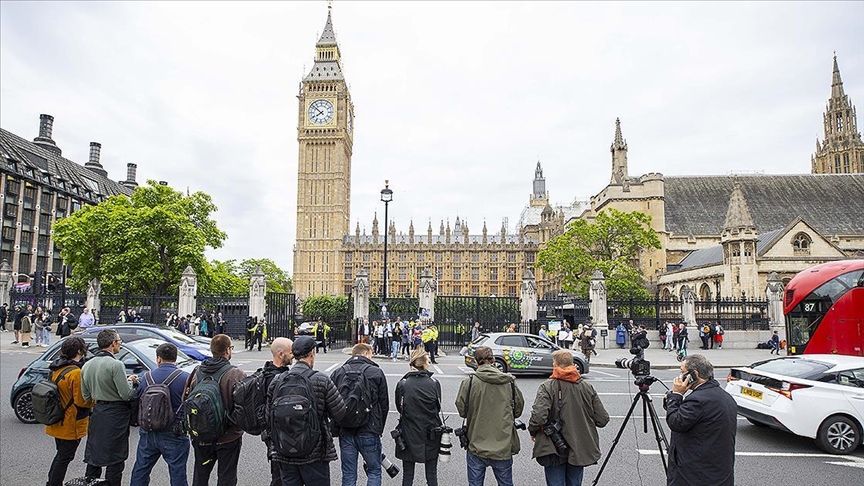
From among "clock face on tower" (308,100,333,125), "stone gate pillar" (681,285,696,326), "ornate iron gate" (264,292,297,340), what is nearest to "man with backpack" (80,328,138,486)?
"ornate iron gate" (264,292,297,340)

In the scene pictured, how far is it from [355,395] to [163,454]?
5.91 ft

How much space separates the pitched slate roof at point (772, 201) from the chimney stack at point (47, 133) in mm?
72048

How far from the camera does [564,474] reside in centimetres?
454

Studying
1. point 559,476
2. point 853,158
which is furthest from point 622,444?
point 853,158

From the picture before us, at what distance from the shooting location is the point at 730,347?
25.7 metres

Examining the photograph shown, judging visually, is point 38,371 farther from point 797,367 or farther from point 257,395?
point 797,367

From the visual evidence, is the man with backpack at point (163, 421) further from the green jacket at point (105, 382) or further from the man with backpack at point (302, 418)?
the man with backpack at point (302, 418)

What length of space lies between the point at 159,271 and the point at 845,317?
3363cm

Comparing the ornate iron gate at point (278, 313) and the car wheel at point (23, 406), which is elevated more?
the ornate iron gate at point (278, 313)

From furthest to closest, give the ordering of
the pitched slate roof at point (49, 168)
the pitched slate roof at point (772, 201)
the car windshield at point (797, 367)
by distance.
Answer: the pitched slate roof at point (49, 168), the pitched slate roof at point (772, 201), the car windshield at point (797, 367)

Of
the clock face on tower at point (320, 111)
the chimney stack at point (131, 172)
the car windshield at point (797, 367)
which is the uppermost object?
the clock face on tower at point (320, 111)

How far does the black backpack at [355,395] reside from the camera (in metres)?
4.46

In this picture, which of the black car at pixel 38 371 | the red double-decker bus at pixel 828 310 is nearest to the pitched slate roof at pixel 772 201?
the red double-decker bus at pixel 828 310

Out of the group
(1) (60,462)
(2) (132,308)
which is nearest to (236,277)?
(2) (132,308)
